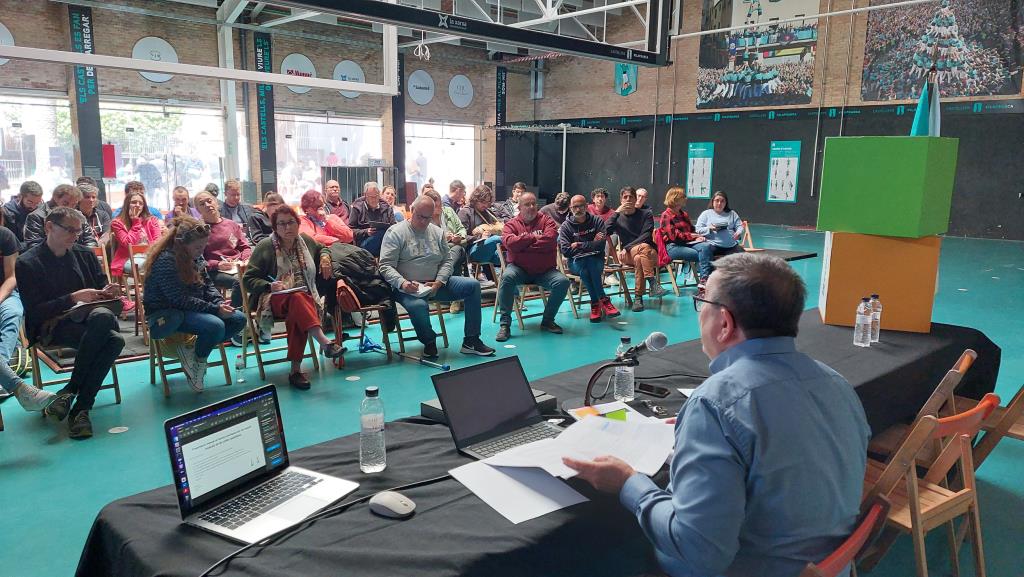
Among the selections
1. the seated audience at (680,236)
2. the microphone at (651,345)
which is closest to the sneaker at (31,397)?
the microphone at (651,345)

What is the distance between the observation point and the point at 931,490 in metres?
2.53

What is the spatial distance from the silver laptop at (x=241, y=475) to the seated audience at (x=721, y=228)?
7067 mm

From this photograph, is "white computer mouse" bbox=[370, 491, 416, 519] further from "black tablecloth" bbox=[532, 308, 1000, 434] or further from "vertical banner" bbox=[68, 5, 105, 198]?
"vertical banner" bbox=[68, 5, 105, 198]

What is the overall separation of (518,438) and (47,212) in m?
5.99

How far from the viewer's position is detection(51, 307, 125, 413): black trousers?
3.93 m

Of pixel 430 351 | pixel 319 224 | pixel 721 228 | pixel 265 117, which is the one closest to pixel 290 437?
pixel 430 351

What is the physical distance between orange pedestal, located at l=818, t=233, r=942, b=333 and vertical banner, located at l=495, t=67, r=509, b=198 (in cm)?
1592

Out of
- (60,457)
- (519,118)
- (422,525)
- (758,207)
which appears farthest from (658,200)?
(422,525)

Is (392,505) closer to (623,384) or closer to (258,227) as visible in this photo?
(623,384)

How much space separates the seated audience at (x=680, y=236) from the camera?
8117 mm

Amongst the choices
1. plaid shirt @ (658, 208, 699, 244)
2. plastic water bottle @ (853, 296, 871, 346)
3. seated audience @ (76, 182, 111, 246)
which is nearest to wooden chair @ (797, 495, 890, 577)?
plastic water bottle @ (853, 296, 871, 346)

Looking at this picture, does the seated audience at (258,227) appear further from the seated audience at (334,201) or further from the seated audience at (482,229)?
the seated audience at (482,229)

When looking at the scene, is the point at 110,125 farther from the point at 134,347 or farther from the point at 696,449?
the point at 696,449

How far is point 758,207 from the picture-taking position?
16.9 metres
